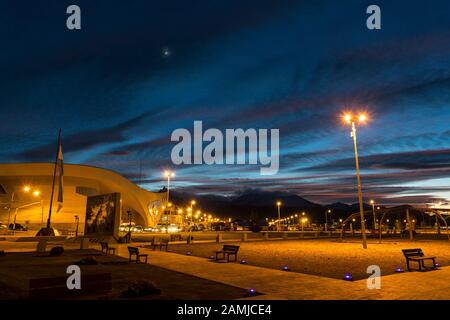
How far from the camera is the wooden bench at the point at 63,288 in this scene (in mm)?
7695

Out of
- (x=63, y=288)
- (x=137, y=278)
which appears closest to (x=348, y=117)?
(x=137, y=278)

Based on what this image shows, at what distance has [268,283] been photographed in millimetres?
11211

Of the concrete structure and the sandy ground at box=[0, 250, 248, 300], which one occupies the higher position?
the concrete structure

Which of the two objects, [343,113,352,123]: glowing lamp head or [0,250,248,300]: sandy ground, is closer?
[0,250,248,300]: sandy ground

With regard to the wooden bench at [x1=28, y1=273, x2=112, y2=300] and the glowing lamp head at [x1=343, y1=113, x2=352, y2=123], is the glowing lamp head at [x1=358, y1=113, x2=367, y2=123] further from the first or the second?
the wooden bench at [x1=28, y1=273, x2=112, y2=300]

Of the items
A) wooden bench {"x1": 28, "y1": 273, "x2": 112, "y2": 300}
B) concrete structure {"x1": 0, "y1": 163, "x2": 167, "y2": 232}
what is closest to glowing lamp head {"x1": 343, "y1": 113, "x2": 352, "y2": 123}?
wooden bench {"x1": 28, "y1": 273, "x2": 112, "y2": 300}

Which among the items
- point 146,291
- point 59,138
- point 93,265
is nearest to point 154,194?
point 59,138

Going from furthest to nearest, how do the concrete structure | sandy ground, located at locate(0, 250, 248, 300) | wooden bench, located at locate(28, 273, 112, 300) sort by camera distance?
the concrete structure, sandy ground, located at locate(0, 250, 248, 300), wooden bench, located at locate(28, 273, 112, 300)

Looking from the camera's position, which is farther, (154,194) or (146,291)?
(154,194)

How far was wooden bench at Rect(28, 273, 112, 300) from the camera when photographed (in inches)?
303

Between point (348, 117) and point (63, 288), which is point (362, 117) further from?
point (63, 288)

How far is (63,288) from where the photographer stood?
791cm
